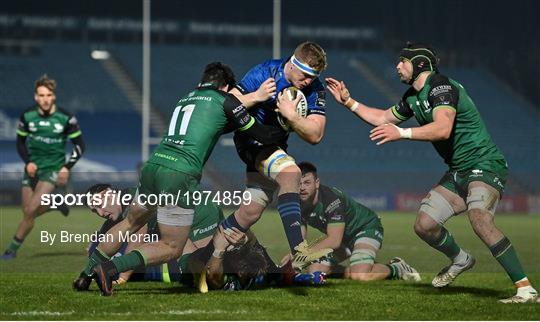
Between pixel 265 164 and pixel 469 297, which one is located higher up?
pixel 265 164

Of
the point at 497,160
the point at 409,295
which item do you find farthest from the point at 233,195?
the point at 497,160

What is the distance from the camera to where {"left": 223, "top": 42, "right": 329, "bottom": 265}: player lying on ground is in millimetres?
8195

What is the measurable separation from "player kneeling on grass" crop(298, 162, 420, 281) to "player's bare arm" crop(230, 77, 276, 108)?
1385 millimetres

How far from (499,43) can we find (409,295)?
28172mm

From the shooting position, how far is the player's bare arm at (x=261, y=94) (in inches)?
322

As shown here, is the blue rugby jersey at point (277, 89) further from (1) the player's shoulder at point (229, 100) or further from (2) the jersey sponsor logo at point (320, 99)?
(1) the player's shoulder at point (229, 100)

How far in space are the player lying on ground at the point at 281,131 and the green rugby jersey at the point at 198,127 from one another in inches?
10.7

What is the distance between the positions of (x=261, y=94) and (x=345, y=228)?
8.06ft

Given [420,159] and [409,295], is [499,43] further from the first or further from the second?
[409,295]

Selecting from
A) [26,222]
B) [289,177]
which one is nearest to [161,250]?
[289,177]

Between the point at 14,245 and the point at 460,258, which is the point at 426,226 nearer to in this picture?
the point at 460,258

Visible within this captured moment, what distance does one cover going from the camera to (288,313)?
283 inches

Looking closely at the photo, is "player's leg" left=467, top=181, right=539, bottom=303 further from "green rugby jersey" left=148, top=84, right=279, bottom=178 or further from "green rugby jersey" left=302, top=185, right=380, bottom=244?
"green rugby jersey" left=148, top=84, right=279, bottom=178

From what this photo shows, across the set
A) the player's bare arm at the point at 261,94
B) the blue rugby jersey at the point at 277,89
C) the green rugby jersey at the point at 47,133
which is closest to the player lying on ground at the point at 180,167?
the player's bare arm at the point at 261,94
